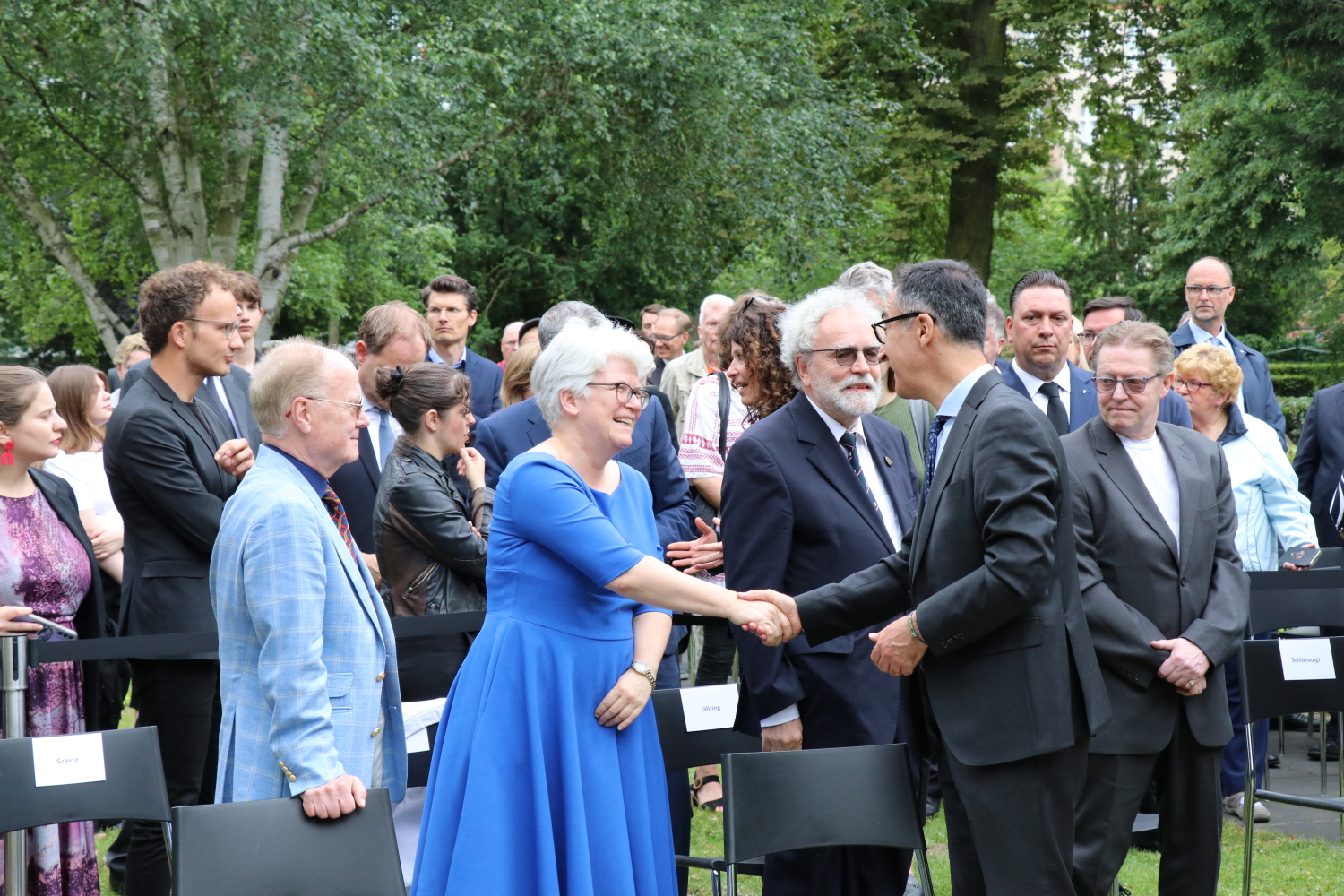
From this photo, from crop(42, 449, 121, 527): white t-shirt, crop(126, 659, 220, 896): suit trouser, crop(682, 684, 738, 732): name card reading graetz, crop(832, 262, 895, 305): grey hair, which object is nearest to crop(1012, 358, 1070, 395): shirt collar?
crop(832, 262, 895, 305): grey hair

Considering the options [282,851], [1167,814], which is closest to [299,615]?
[282,851]

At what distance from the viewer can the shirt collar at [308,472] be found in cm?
322

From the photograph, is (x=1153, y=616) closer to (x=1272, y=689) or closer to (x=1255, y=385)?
(x=1272, y=689)

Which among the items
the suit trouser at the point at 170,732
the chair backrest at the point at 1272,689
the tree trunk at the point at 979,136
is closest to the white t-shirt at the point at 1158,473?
the chair backrest at the point at 1272,689

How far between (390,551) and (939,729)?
7.27 feet

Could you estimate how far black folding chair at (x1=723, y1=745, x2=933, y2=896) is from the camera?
3.33 meters

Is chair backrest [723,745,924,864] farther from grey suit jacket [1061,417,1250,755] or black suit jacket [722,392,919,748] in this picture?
grey suit jacket [1061,417,1250,755]

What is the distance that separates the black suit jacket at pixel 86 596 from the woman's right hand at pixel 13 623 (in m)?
0.35

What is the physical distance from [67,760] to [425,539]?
1408mm

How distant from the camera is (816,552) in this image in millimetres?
3693

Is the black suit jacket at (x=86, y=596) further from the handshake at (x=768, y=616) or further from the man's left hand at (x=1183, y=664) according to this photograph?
the man's left hand at (x=1183, y=664)

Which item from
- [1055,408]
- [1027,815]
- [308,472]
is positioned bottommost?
[1027,815]

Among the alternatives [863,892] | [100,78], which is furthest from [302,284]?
[863,892]

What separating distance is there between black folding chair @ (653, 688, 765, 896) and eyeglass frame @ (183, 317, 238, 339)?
78.1 inches
